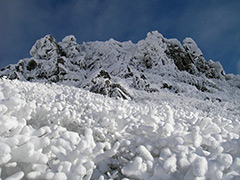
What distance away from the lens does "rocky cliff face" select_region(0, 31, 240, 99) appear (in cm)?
2550

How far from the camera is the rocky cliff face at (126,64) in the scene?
2550 centimetres

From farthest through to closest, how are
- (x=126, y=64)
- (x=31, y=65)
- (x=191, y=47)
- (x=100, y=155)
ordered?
1. (x=191, y=47)
2. (x=31, y=65)
3. (x=126, y=64)
4. (x=100, y=155)

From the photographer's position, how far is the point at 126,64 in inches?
1073

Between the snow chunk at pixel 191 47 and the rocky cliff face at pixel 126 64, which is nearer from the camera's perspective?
the rocky cliff face at pixel 126 64

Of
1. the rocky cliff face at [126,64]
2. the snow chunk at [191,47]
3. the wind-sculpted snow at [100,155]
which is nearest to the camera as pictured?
the wind-sculpted snow at [100,155]

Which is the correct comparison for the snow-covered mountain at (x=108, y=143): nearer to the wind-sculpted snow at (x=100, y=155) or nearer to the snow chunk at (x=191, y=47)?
the wind-sculpted snow at (x=100, y=155)

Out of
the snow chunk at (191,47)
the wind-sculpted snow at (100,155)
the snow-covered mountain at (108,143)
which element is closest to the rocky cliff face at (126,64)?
the snow chunk at (191,47)

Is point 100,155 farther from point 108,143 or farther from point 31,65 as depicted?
point 31,65

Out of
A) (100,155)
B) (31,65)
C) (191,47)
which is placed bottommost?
(100,155)

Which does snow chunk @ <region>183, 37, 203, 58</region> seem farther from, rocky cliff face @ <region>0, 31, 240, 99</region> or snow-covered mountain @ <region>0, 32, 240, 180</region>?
snow-covered mountain @ <region>0, 32, 240, 180</region>

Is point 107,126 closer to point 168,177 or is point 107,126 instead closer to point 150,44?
point 168,177

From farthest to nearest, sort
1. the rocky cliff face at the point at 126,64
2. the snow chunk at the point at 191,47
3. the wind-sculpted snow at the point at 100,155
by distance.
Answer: the snow chunk at the point at 191,47 → the rocky cliff face at the point at 126,64 → the wind-sculpted snow at the point at 100,155

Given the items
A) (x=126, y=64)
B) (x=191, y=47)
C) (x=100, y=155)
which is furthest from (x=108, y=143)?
(x=191, y=47)

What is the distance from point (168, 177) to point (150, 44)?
1339 inches
